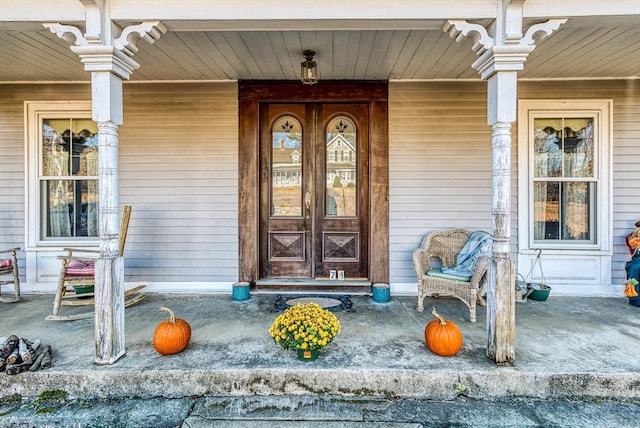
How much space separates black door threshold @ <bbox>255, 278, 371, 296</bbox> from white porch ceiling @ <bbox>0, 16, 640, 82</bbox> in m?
2.42

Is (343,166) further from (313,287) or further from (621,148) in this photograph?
(621,148)

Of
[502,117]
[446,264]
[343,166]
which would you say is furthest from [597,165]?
[343,166]

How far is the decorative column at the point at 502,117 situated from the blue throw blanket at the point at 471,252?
100 cm

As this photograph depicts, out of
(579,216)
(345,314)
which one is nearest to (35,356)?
(345,314)

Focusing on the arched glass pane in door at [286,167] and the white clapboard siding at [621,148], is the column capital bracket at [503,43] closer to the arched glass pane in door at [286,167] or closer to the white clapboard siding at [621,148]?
Result: the white clapboard siding at [621,148]

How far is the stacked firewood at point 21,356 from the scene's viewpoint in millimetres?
2393

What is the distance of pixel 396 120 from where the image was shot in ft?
14.0

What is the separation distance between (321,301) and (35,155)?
12.8 ft

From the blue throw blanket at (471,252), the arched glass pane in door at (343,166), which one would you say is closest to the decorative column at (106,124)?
the arched glass pane in door at (343,166)

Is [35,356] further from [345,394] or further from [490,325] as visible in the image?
[490,325]

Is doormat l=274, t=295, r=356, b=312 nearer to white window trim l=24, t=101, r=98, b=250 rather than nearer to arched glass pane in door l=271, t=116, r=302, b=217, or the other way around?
arched glass pane in door l=271, t=116, r=302, b=217

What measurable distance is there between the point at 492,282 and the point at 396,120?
2.35 metres

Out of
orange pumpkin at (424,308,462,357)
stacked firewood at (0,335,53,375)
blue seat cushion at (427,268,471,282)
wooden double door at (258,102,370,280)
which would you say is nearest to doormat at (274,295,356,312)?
wooden double door at (258,102,370,280)

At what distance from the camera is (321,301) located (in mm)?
3904
